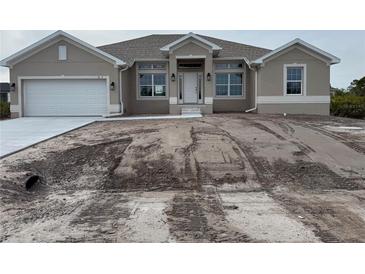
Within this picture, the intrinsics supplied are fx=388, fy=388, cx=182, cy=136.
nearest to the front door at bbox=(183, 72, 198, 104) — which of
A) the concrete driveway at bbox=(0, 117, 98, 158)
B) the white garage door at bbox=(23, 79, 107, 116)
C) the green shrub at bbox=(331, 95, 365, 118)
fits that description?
the white garage door at bbox=(23, 79, 107, 116)

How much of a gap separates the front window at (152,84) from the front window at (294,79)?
7685 mm

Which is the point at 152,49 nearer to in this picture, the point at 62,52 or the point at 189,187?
the point at 62,52

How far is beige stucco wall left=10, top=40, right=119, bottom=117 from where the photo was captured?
72.5 ft

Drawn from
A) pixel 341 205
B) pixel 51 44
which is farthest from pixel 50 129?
pixel 341 205

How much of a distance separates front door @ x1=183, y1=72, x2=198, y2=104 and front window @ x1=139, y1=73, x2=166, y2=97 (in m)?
1.41

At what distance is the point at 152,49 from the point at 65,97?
6.94 meters

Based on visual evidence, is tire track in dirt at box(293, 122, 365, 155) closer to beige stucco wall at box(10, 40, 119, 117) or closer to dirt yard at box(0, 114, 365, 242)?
dirt yard at box(0, 114, 365, 242)

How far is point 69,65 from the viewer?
2212cm

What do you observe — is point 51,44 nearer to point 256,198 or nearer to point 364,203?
point 256,198

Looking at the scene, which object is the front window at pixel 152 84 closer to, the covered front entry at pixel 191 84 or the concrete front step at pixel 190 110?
the covered front entry at pixel 191 84

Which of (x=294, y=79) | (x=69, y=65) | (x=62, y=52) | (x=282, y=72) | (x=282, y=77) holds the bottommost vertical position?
(x=294, y=79)

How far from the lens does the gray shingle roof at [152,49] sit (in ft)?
80.6

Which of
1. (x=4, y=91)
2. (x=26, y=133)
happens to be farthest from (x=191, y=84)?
(x=4, y=91)

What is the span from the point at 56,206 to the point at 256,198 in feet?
12.8
